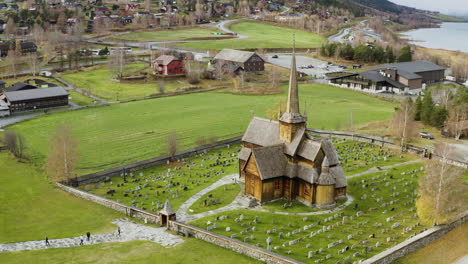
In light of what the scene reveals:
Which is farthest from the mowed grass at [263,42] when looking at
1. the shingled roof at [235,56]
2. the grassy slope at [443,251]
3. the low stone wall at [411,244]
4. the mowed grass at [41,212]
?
the grassy slope at [443,251]

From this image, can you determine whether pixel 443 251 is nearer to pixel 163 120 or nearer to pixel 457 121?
pixel 457 121

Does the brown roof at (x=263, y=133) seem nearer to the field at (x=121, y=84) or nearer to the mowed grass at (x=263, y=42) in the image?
the field at (x=121, y=84)

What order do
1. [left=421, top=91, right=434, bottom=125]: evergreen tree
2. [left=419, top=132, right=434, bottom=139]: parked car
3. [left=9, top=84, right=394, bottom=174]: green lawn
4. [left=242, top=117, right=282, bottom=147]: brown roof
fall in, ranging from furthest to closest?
1. [left=421, top=91, right=434, bottom=125]: evergreen tree
2. [left=419, top=132, right=434, bottom=139]: parked car
3. [left=9, top=84, right=394, bottom=174]: green lawn
4. [left=242, top=117, right=282, bottom=147]: brown roof

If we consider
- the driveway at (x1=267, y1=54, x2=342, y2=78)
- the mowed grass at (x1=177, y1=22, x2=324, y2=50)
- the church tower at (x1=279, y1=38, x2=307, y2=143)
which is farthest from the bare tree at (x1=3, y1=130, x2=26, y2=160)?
the mowed grass at (x1=177, y1=22, x2=324, y2=50)

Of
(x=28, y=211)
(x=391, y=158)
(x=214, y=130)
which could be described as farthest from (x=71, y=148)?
(x=391, y=158)

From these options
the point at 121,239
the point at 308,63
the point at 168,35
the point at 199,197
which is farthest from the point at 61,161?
the point at 168,35

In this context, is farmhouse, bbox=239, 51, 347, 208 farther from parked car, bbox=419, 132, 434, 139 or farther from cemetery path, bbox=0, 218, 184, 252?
parked car, bbox=419, 132, 434, 139

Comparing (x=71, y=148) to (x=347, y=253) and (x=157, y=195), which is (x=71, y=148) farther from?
(x=347, y=253)
